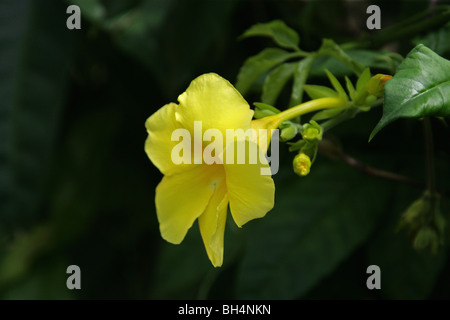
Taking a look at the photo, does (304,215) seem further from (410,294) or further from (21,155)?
(21,155)

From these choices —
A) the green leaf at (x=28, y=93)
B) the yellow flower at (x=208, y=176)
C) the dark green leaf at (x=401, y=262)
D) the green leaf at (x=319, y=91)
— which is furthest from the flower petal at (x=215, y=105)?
the green leaf at (x=28, y=93)

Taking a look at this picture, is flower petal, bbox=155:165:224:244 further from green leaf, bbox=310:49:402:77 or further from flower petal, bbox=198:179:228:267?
green leaf, bbox=310:49:402:77

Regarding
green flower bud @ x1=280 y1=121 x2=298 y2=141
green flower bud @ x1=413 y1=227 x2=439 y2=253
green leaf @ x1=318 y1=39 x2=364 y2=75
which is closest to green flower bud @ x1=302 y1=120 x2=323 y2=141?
green flower bud @ x1=280 y1=121 x2=298 y2=141

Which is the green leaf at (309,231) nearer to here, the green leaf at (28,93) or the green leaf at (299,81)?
the green leaf at (299,81)

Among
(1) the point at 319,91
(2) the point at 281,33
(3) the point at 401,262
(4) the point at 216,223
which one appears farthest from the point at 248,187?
(3) the point at 401,262

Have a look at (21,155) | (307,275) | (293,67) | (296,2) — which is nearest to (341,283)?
(307,275)

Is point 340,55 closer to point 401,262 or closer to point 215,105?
point 215,105
